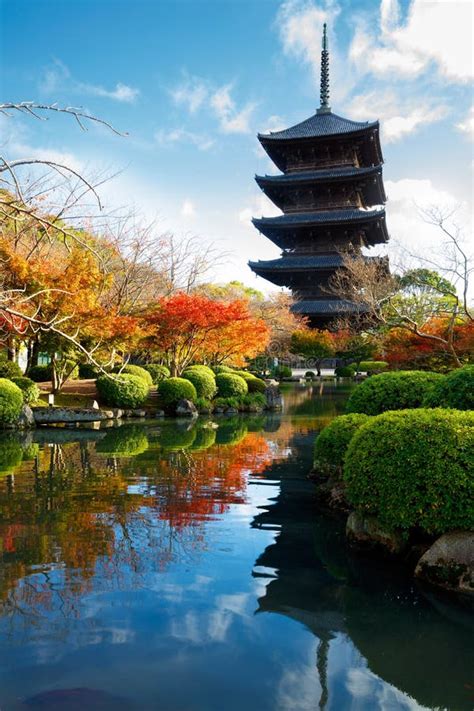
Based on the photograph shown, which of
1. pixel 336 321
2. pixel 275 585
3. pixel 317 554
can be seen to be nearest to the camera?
pixel 275 585

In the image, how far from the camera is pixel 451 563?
4.42 meters

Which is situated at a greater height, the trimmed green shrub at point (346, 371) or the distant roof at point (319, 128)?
the distant roof at point (319, 128)

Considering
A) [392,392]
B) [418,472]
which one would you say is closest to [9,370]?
[392,392]

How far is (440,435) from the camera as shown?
4.76 metres

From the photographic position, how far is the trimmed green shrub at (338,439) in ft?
22.8

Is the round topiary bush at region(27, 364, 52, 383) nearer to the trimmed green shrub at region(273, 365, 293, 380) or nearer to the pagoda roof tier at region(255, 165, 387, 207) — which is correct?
the trimmed green shrub at region(273, 365, 293, 380)

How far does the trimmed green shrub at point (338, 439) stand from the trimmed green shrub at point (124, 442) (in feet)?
14.7

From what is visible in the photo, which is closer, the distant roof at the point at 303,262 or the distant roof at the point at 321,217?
the distant roof at the point at 321,217

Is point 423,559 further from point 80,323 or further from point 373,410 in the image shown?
point 80,323

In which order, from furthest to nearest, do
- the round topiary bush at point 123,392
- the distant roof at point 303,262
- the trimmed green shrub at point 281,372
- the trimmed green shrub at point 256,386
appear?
1. the trimmed green shrub at point 281,372
2. the distant roof at point 303,262
3. the trimmed green shrub at point 256,386
4. the round topiary bush at point 123,392

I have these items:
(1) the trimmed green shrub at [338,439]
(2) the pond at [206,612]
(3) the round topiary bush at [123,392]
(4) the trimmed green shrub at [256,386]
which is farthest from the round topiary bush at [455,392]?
(4) the trimmed green shrub at [256,386]

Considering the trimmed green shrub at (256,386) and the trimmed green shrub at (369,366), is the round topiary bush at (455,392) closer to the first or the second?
the trimmed green shrub at (256,386)

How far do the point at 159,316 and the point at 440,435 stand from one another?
16.1 m

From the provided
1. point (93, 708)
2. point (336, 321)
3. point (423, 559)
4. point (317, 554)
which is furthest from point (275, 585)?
point (336, 321)
